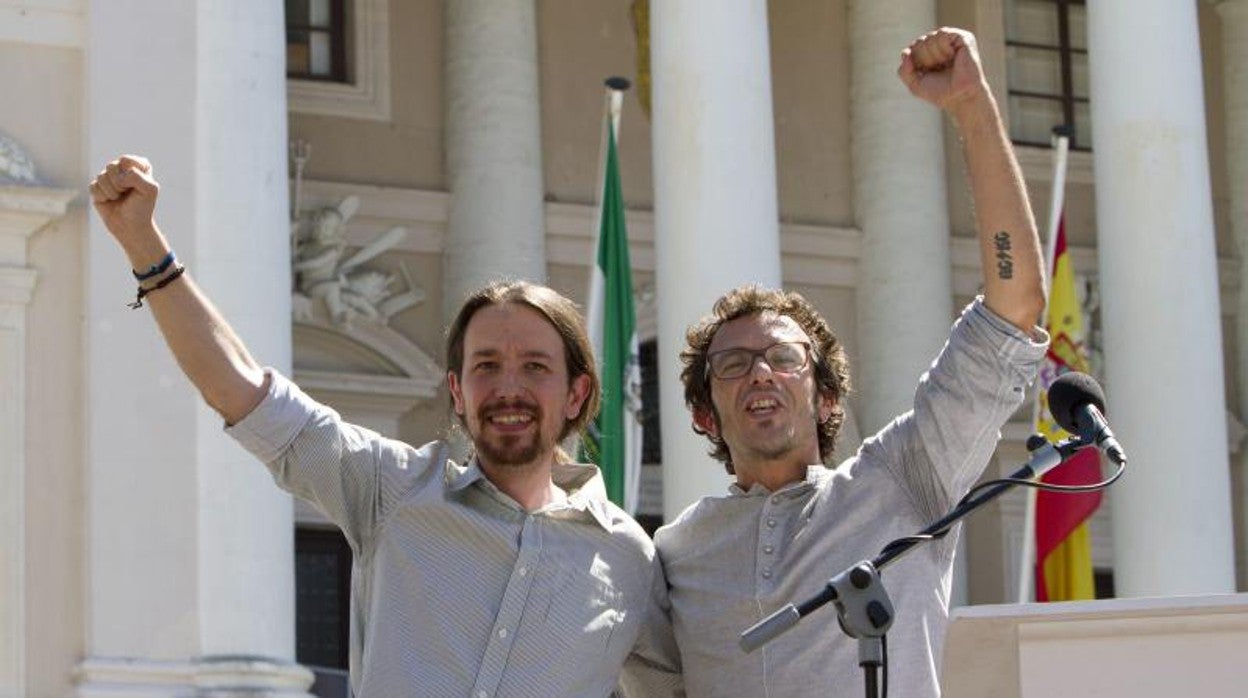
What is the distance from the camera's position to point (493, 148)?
17.9m

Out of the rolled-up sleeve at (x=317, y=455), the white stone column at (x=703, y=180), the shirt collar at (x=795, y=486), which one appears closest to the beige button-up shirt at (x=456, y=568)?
the rolled-up sleeve at (x=317, y=455)

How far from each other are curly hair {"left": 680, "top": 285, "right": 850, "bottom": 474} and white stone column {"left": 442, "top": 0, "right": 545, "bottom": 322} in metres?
12.5

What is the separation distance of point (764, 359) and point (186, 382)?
27.5 feet

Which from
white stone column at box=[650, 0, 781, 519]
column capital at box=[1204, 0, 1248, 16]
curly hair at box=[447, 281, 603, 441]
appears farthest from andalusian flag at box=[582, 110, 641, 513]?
curly hair at box=[447, 281, 603, 441]

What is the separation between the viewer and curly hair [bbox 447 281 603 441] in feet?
16.0

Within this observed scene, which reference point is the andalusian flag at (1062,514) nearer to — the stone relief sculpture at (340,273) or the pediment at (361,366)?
the pediment at (361,366)

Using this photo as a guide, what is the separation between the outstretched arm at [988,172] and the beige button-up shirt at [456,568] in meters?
0.70

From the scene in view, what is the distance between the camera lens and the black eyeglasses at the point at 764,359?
502 cm

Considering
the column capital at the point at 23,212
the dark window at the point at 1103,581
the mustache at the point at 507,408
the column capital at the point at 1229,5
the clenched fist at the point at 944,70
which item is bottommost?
the dark window at the point at 1103,581

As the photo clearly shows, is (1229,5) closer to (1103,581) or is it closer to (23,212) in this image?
(1103,581)

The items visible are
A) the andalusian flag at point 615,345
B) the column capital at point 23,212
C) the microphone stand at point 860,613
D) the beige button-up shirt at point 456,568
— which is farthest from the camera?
the andalusian flag at point 615,345

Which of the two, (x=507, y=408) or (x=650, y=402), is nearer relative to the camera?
(x=507, y=408)

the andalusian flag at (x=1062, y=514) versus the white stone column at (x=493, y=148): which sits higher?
the white stone column at (x=493, y=148)

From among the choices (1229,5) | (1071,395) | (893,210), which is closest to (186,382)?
(893,210)
